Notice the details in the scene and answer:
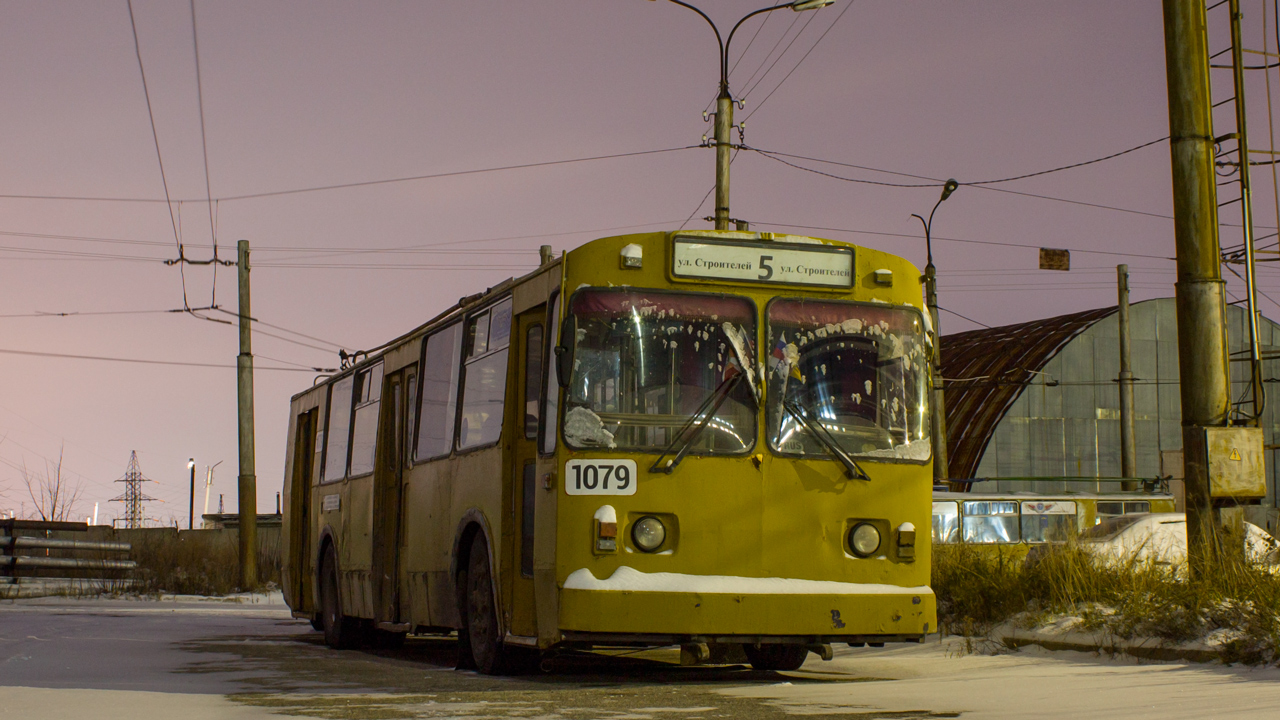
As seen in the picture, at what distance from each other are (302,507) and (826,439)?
11.5m

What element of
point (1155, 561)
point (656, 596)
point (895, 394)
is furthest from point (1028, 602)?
point (656, 596)

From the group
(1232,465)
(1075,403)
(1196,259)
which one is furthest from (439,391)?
(1075,403)

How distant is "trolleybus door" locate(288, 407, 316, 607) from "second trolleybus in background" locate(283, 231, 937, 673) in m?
8.64

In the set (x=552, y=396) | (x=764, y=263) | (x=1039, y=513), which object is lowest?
(x=1039, y=513)

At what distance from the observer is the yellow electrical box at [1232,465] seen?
1284 cm

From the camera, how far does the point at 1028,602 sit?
45.1 feet

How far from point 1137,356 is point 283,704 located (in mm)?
41224

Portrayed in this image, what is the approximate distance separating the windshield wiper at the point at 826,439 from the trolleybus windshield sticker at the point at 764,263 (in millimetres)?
937

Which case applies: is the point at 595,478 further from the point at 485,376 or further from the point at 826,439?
the point at 485,376

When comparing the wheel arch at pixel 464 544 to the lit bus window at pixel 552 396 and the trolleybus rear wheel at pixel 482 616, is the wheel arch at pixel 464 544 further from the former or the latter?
the lit bus window at pixel 552 396

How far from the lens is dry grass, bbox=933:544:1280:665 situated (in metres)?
10.6

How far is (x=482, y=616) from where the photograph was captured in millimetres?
11711

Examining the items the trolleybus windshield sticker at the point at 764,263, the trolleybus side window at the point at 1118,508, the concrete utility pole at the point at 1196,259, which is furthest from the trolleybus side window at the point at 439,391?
the trolleybus side window at the point at 1118,508

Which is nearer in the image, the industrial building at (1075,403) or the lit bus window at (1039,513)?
the lit bus window at (1039,513)
